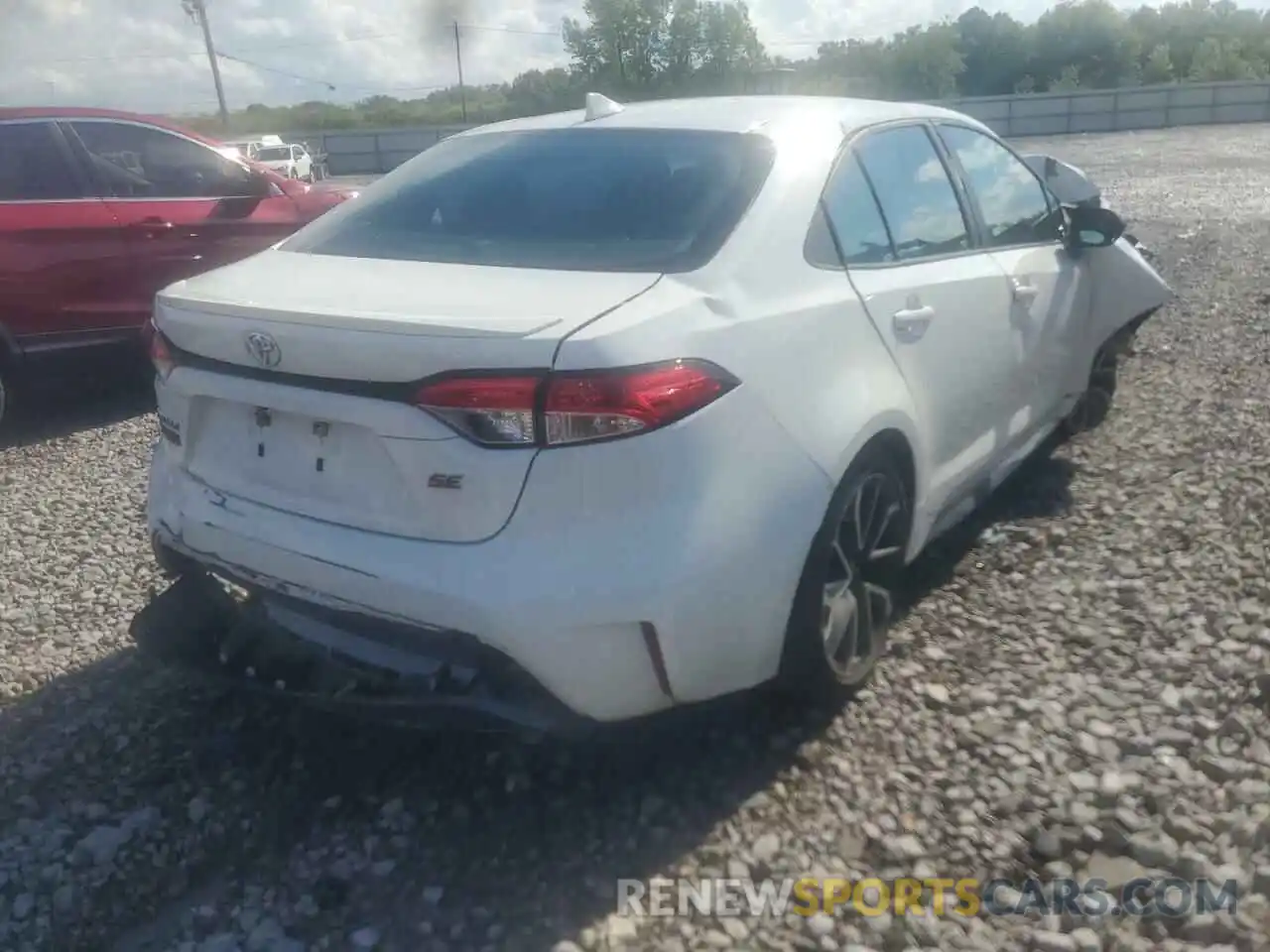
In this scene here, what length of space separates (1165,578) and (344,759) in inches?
106

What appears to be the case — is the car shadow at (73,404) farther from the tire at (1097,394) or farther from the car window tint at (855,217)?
the tire at (1097,394)

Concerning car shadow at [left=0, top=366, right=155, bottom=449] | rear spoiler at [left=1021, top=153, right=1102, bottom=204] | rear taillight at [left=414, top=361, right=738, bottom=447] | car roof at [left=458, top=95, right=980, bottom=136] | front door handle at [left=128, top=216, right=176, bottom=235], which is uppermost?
→ car roof at [left=458, top=95, right=980, bottom=136]

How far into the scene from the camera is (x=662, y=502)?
8.25 feet

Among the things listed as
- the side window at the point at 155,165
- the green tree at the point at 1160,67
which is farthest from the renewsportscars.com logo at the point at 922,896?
the green tree at the point at 1160,67

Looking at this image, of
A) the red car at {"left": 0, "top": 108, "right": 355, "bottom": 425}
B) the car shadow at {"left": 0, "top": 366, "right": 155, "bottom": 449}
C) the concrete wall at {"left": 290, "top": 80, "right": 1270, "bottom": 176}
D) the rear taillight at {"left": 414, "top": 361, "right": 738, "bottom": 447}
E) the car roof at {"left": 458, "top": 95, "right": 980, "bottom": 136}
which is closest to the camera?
the rear taillight at {"left": 414, "top": 361, "right": 738, "bottom": 447}

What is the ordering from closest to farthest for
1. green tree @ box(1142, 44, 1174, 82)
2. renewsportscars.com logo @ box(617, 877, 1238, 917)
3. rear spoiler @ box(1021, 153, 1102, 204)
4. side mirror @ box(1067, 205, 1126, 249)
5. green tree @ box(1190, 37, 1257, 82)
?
1. renewsportscars.com logo @ box(617, 877, 1238, 917)
2. side mirror @ box(1067, 205, 1126, 249)
3. rear spoiler @ box(1021, 153, 1102, 204)
4. green tree @ box(1190, 37, 1257, 82)
5. green tree @ box(1142, 44, 1174, 82)

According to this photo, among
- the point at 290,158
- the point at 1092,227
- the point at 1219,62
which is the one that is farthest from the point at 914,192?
the point at 1219,62

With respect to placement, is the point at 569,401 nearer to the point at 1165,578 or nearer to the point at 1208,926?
the point at 1208,926

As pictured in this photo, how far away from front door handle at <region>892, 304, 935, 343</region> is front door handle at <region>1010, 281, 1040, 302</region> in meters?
0.77

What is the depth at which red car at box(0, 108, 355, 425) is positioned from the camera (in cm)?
620

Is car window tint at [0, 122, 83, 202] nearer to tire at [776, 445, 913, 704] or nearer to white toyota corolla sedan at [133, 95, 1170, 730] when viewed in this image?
white toyota corolla sedan at [133, 95, 1170, 730]

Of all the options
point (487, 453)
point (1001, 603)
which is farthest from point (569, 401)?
point (1001, 603)

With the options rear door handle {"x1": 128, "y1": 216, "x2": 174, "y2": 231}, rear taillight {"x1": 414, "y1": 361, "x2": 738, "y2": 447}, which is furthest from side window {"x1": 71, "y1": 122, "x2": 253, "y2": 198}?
rear taillight {"x1": 414, "y1": 361, "x2": 738, "y2": 447}

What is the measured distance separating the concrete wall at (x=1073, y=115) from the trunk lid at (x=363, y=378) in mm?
34761
